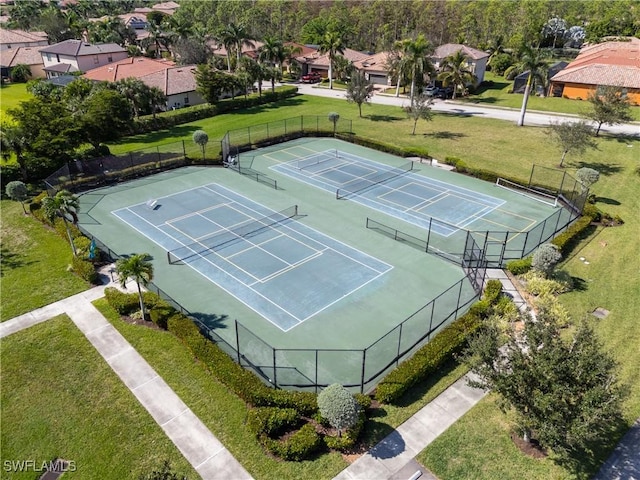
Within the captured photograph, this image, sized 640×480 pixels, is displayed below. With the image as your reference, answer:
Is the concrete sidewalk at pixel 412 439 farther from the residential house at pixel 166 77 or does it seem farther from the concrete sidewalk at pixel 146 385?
the residential house at pixel 166 77

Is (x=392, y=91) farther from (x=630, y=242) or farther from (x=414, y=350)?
(x=414, y=350)

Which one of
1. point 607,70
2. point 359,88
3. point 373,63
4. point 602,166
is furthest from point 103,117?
point 607,70

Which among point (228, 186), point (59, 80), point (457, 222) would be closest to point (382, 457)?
point (457, 222)

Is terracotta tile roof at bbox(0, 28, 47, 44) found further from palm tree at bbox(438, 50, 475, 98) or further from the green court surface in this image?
palm tree at bbox(438, 50, 475, 98)

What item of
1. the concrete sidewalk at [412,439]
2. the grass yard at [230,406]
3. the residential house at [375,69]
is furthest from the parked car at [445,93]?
the concrete sidewalk at [412,439]

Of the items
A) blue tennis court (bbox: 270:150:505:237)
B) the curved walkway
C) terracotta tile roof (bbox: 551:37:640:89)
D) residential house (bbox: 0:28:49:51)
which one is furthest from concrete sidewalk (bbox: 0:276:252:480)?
residential house (bbox: 0:28:49:51)

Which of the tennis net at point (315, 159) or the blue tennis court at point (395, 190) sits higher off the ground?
the tennis net at point (315, 159)
